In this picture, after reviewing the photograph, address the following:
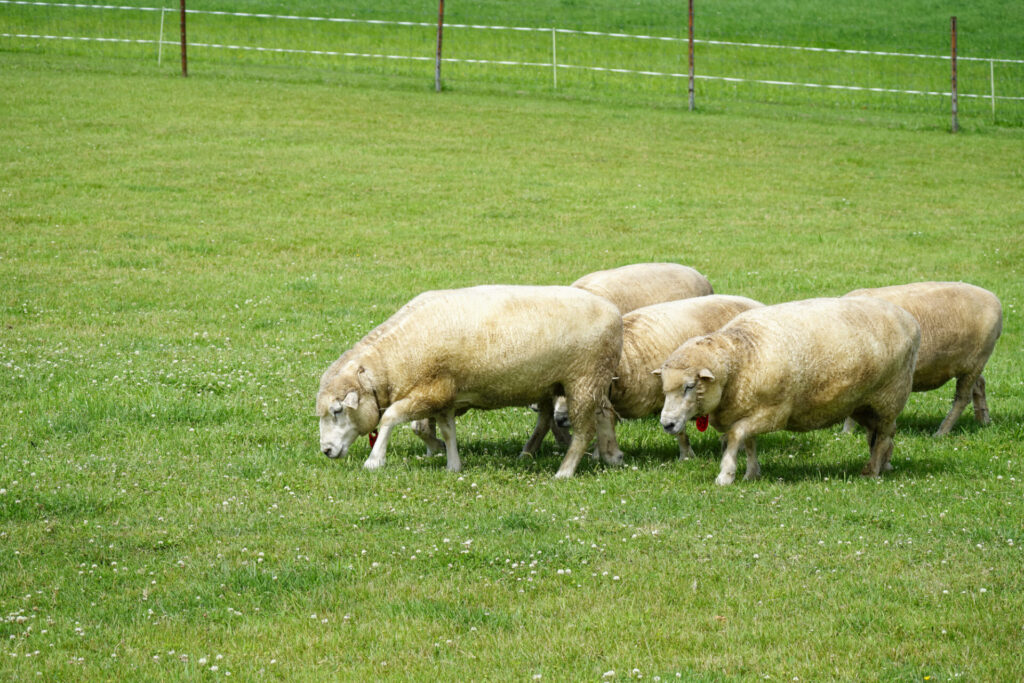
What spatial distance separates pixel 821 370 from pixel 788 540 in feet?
6.53

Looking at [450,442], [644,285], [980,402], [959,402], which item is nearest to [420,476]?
[450,442]

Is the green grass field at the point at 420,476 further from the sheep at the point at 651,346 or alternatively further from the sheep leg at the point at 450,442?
the sheep at the point at 651,346

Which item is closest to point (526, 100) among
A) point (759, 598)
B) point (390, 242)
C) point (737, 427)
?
point (390, 242)

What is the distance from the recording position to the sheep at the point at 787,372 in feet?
31.4

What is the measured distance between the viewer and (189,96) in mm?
31812

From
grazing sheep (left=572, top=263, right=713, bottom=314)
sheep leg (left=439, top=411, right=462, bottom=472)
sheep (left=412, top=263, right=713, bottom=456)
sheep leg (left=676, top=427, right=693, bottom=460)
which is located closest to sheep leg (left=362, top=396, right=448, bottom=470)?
sheep leg (left=439, top=411, right=462, bottom=472)

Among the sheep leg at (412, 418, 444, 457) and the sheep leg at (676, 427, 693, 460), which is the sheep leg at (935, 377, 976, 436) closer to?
the sheep leg at (676, 427, 693, 460)

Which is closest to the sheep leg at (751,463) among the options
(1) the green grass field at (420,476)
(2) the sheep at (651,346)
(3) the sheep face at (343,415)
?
(1) the green grass field at (420,476)

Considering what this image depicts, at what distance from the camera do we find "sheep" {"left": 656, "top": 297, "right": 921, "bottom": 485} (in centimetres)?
958

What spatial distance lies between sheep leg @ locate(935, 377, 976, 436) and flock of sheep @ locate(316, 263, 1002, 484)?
1.74m

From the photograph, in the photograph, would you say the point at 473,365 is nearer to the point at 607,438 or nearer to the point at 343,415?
the point at 343,415

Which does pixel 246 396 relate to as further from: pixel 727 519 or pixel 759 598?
pixel 759 598

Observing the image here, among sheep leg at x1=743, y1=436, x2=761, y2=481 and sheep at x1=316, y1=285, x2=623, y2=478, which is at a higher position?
sheep at x1=316, y1=285, x2=623, y2=478

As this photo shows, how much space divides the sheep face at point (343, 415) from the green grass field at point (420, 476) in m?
0.25
